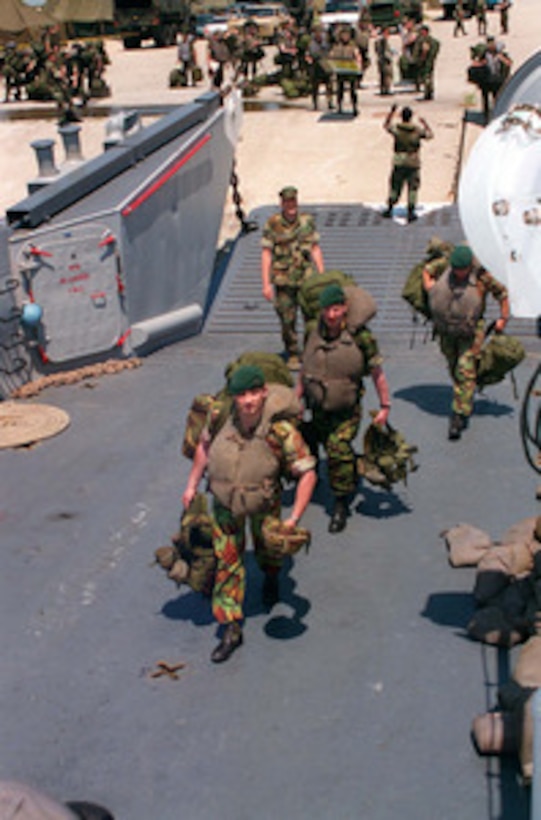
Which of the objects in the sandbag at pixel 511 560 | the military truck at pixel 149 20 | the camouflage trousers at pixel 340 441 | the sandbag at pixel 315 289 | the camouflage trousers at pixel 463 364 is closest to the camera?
the sandbag at pixel 511 560

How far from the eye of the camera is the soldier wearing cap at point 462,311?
26.9 feet

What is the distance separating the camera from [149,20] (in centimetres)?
3572

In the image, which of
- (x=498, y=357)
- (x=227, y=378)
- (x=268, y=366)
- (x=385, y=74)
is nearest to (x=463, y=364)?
(x=498, y=357)

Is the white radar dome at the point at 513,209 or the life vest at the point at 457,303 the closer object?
the white radar dome at the point at 513,209

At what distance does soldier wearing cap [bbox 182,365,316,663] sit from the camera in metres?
5.66

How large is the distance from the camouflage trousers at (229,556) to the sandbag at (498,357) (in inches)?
126

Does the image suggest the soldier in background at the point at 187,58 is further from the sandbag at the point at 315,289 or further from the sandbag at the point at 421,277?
the sandbag at the point at 315,289

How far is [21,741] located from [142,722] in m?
0.63

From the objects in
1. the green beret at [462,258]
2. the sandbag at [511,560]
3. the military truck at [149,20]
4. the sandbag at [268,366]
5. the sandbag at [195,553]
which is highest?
the military truck at [149,20]

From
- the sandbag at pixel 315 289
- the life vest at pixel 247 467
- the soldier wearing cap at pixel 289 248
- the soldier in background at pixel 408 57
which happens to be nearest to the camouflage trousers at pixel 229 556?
the life vest at pixel 247 467

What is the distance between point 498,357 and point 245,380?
3.48 meters

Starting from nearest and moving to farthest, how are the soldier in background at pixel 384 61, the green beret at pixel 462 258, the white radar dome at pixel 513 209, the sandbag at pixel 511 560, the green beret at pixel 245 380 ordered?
the white radar dome at pixel 513 209 → the green beret at pixel 245 380 → the sandbag at pixel 511 560 → the green beret at pixel 462 258 → the soldier in background at pixel 384 61

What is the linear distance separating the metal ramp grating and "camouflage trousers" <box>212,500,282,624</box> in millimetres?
5494

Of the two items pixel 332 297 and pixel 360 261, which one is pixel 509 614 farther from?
pixel 360 261
